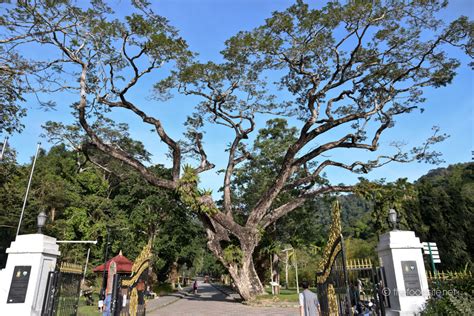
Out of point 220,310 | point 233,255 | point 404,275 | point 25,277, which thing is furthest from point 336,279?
point 233,255

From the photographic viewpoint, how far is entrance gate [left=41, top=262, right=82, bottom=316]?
257 inches

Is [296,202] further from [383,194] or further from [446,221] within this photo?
[446,221]

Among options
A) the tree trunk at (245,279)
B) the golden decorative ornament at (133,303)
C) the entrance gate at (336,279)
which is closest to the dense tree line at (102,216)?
the tree trunk at (245,279)

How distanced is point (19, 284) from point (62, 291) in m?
0.85

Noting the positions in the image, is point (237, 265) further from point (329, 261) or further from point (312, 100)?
point (329, 261)

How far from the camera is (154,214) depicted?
2586 centimetres

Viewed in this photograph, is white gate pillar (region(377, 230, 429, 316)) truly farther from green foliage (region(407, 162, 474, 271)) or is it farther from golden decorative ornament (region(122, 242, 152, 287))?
green foliage (region(407, 162, 474, 271))

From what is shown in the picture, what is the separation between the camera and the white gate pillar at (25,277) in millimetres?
6254

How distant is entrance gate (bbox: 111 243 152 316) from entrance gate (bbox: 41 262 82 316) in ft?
3.37

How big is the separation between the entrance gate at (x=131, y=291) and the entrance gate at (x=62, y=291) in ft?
3.37

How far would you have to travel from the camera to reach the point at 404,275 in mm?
6266

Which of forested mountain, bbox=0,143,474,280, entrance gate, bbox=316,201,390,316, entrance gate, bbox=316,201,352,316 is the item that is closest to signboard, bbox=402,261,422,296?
entrance gate, bbox=316,201,390,316

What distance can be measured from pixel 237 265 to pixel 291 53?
10.7 m

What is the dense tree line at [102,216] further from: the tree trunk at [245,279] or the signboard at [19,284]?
the signboard at [19,284]
